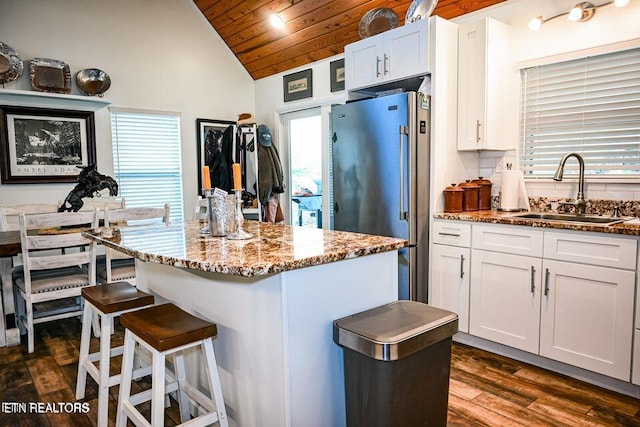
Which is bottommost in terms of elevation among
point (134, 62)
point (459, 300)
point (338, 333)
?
point (459, 300)

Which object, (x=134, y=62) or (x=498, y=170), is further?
(x=134, y=62)

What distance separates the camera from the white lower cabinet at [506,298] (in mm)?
2633

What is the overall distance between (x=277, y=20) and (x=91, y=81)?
6.01ft

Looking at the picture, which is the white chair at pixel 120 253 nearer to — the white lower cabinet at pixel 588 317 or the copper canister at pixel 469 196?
the copper canister at pixel 469 196

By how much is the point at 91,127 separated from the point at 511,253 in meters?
3.83

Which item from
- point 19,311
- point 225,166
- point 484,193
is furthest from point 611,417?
point 225,166

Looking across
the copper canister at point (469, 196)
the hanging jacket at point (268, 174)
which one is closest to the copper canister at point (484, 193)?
the copper canister at point (469, 196)

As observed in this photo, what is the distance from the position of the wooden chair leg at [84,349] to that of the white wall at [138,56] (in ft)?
7.38

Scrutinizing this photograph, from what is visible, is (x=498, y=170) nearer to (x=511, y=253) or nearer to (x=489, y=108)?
(x=489, y=108)

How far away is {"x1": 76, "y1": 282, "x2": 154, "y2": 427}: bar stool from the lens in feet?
6.65

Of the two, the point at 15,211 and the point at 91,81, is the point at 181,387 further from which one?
the point at 91,81

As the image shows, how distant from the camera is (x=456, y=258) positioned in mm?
3014

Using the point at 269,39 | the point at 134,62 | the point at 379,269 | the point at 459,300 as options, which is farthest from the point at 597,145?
the point at 134,62

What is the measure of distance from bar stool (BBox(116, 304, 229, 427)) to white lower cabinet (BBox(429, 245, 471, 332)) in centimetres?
181
